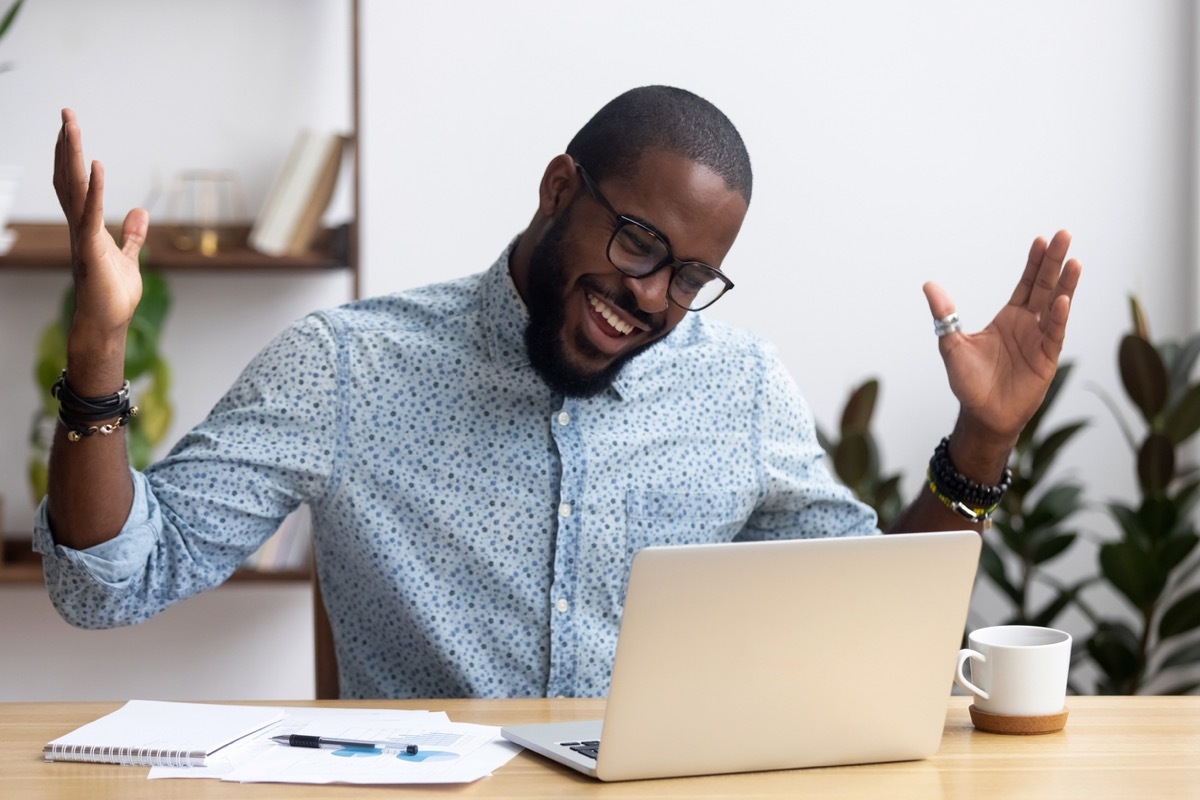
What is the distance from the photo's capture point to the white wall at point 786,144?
2811mm

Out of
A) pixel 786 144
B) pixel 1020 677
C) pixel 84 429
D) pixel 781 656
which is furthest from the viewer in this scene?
pixel 786 144

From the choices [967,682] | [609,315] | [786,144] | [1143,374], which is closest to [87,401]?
[609,315]

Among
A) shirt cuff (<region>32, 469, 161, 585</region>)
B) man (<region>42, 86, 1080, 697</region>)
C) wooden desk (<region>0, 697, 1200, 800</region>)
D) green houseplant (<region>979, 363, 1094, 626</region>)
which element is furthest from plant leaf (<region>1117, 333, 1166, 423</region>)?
shirt cuff (<region>32, 469, 161, 585</region>)

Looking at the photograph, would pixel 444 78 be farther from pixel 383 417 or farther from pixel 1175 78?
pixel 1175 78

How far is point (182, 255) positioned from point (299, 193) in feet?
0.88

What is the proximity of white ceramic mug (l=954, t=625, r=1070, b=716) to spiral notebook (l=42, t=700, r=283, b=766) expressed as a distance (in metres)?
0.66

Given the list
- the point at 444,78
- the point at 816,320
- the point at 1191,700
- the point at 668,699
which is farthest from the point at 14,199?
the point at 1191,700

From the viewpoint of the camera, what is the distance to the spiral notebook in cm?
109

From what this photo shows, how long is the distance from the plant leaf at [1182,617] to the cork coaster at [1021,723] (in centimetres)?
154

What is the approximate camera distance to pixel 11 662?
281 centimetres

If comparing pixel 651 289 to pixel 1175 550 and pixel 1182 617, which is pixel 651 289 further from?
pixel 1182 617

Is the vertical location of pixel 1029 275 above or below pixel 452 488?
above

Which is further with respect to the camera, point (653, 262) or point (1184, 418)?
point (1184, 418)

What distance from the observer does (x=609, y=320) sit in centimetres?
159
